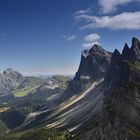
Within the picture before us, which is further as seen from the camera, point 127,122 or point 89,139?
point 89,139

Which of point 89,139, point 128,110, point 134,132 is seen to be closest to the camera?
point 134,132

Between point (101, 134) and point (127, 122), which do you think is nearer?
point (127, 122)

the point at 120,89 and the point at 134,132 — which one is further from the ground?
the point at 120,89

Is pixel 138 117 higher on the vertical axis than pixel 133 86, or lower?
lower

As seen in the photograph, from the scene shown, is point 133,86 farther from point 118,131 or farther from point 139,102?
point 118,131

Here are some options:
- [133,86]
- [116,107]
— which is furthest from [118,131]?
[133,86]

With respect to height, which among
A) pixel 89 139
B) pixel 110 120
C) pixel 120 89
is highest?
pixel 120 89

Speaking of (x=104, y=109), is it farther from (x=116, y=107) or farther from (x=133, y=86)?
(x=133, y=86)

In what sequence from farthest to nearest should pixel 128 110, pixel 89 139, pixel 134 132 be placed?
pixel 89 139 < pixel 128 110 < pixel 134 132

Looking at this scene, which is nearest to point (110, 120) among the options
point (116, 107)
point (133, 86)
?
point (116, 107)
